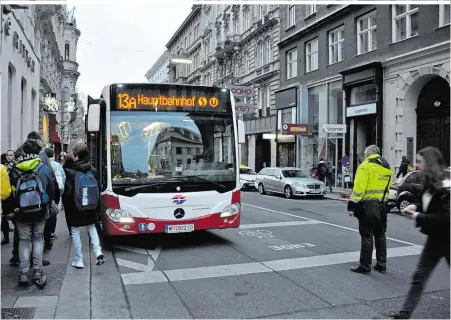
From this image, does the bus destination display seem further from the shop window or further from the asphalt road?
the shop window

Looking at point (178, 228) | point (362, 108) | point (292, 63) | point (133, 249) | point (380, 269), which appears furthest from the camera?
point (292, 63)

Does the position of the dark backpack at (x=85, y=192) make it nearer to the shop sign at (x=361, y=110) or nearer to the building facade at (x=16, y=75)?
the building facade at (x=16, y=75)

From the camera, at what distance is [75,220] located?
22.1 feet

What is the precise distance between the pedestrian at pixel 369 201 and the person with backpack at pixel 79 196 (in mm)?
3834

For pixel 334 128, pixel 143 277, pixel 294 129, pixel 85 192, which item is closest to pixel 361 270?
pixel 143 277

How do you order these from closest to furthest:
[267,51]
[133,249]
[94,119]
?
1. [94,119]
2. [133,249]
3. [267,51]

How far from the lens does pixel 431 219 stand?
427 cm

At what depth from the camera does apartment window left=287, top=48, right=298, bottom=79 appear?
29.8m

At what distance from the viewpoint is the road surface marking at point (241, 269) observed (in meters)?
6.33

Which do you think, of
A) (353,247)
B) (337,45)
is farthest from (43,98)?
(353,247)

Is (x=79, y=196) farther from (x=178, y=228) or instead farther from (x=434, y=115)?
(x=434, y=115)

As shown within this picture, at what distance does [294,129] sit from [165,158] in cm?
1776

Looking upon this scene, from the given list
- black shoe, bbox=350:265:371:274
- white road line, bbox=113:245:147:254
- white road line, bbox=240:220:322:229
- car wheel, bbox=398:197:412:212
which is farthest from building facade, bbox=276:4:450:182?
white road line, bbox=113:245:147:254

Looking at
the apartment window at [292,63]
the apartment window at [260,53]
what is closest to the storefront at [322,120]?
the apartment window at [292,63]
